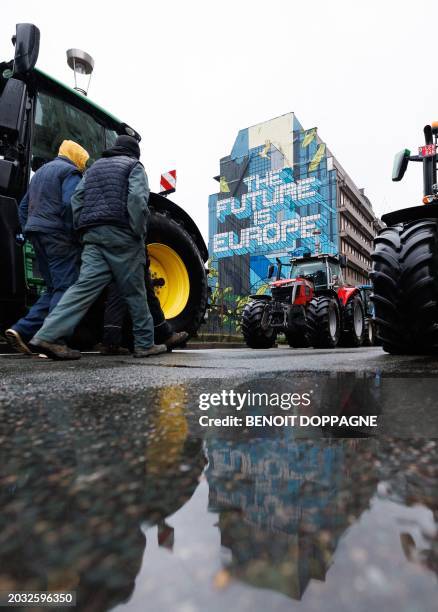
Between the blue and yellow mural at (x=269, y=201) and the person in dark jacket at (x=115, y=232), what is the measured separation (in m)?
34.8

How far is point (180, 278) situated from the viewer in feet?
13.6

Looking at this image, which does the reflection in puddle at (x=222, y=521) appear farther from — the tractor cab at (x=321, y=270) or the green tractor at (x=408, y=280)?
the tractor cab at (x=321, y=270)

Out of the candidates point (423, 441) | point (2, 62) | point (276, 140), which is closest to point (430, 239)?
point (423, 441)

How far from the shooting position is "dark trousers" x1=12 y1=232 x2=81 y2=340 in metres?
3.04

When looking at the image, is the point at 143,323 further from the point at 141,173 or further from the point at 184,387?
the point at 184,387

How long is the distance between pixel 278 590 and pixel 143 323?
289cm

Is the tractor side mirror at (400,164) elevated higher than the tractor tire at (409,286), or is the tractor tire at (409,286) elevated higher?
the tractor side mirror at (400,164)

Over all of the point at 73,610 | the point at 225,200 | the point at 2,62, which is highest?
the point at 225,200

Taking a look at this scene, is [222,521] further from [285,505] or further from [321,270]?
[321,270]

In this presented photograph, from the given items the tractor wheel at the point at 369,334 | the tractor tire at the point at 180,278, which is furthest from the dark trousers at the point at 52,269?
the tractor wheel at the point at 369,334

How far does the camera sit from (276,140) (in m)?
42.1

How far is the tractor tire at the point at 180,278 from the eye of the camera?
13.0ft

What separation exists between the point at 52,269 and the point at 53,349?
730 mm

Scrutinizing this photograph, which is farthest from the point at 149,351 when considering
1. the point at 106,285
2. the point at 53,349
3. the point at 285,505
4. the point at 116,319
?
the point at 285,505
